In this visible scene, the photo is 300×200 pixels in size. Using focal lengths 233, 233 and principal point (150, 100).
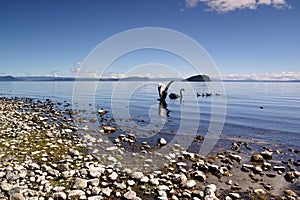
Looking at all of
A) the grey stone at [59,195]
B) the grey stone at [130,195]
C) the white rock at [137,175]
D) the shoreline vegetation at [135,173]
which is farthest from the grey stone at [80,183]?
the white rock at [137,175]

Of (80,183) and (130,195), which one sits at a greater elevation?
(80,183)

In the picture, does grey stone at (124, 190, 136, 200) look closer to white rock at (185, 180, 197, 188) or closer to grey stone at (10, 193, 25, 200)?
white rock at (185, 180, 197, 188)

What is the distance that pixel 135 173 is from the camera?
8.95 metres

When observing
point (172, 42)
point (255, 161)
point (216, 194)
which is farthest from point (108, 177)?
point (172, 42)

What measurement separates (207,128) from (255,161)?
700 cm

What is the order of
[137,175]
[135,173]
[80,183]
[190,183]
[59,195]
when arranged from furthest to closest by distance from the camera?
1. [135,173]
2. [137,175]
3. [190,183]
4. [80,183]
5. [59,195]

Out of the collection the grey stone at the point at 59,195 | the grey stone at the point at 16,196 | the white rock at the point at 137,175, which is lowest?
the grey stone at the point at 59,195

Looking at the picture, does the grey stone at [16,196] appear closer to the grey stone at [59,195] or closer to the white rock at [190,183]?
the grey stone at [59,195]

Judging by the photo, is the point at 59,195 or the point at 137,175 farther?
the point at 137,175

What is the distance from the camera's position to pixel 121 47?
49.0 ft

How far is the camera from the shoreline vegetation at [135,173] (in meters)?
7.64

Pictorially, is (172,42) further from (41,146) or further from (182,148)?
(41,146)

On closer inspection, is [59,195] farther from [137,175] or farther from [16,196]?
[137,175]

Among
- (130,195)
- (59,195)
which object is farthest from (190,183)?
(59,195)
